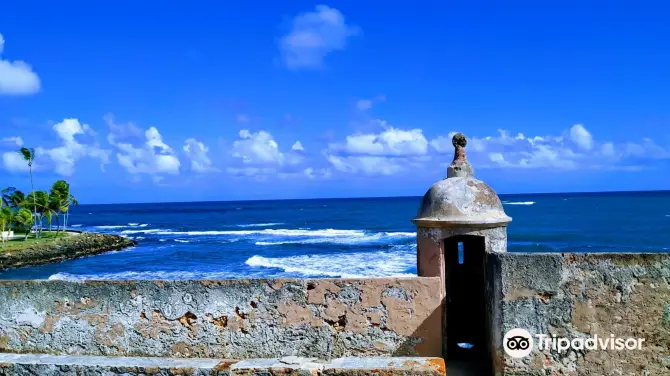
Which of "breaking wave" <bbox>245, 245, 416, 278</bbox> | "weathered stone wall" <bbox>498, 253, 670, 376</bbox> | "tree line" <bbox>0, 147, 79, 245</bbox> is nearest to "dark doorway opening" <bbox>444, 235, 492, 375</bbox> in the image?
"weathered stone wall" <bbox>498, 253, 670, 376</bbox>

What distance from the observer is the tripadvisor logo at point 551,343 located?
4207 millimetres

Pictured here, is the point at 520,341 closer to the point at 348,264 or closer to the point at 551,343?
the point at 551,343

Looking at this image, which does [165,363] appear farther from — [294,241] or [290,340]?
[294,241]

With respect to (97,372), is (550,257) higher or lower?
higher

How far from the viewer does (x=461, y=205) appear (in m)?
5.27

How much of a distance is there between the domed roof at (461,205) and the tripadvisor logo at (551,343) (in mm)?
1233

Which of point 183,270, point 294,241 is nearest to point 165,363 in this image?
point 183,270

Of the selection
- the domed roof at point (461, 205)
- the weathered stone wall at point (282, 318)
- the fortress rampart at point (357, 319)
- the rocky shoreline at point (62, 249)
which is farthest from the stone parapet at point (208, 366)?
the rocky shoreline at point (62, 249)

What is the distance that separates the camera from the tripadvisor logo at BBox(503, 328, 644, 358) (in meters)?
4.21

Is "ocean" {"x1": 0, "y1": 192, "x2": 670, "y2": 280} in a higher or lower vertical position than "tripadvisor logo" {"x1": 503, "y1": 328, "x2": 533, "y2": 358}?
lower

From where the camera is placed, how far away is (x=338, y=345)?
15.2ft

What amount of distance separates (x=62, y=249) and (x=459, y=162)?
→ 35.5 metres

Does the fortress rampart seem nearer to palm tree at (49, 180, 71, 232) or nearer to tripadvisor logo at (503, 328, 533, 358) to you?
tripadvisor logo at (503, 328, 533, 358)

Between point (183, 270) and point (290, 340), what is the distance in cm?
2421
